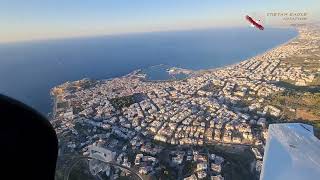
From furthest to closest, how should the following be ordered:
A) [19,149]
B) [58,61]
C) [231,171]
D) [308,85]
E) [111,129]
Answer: [58,61] → [308,85] → [111,129] → [231,171] → [19,149]

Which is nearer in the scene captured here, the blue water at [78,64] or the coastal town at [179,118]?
the coastal town at [179,118]

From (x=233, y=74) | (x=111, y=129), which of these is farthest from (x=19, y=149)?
(x=233, y=74)

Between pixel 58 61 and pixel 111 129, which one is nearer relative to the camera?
pixel 111 129

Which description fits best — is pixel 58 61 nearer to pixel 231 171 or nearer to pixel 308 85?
pixel 308 85

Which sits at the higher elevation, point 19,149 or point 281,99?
point 19,149

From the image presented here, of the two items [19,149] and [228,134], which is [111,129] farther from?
[19,149]

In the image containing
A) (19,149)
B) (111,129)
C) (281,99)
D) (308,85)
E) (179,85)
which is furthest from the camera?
(179,85)

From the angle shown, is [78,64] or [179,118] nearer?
[179,118]

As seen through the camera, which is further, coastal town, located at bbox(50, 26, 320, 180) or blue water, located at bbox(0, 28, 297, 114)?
blue water, located at bbox(0, 28, 297, 114)
